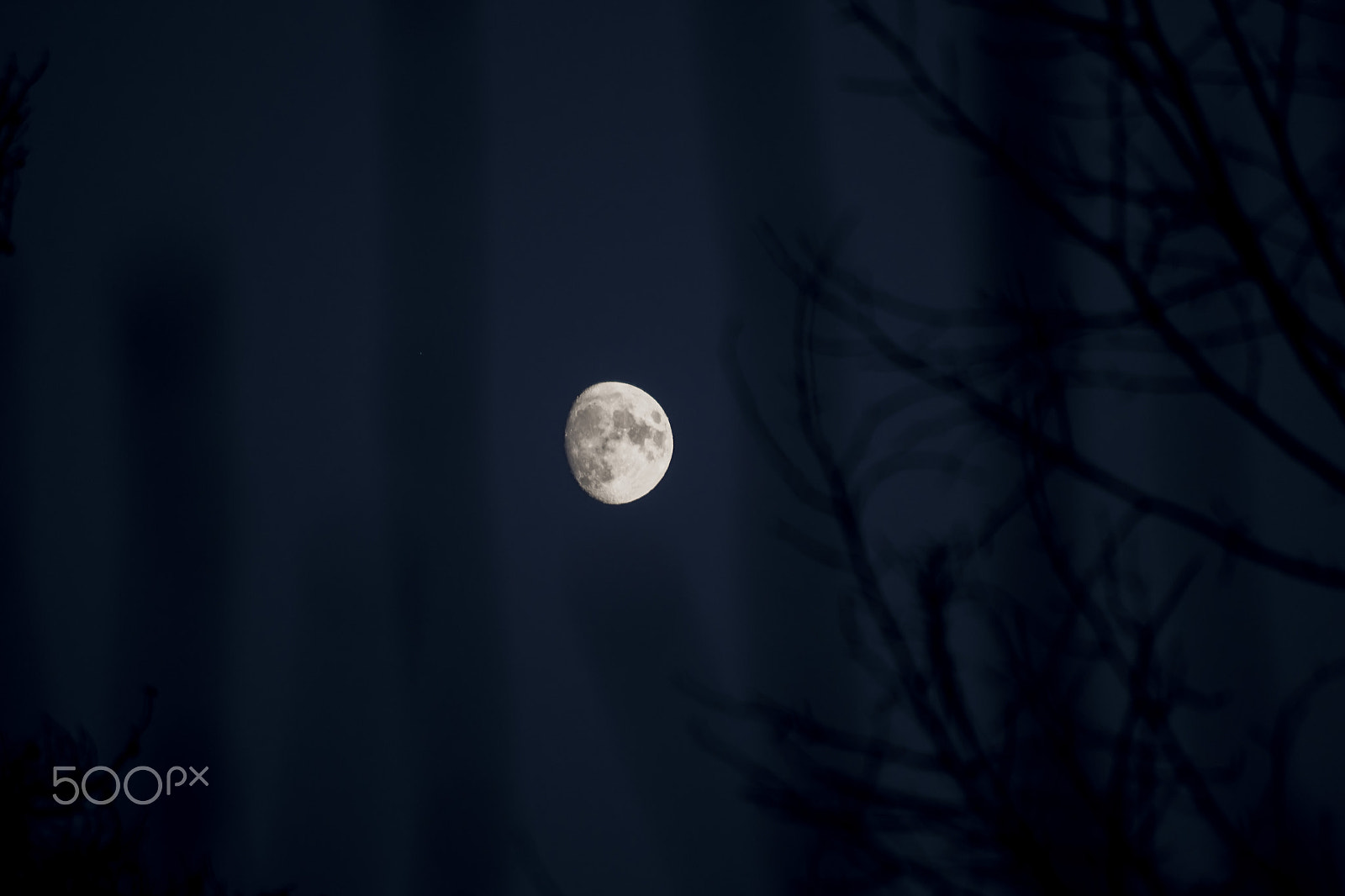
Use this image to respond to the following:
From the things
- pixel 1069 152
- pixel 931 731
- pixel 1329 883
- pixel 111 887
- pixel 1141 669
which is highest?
pixel 1069 152

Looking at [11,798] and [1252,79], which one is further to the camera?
[11,798]

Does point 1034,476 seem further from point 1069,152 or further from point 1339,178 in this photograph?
point 1339,178

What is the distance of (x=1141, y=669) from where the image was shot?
182 centimetres

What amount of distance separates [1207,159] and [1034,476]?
715mm

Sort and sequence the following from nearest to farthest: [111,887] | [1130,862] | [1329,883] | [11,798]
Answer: [1130,862] < [1329,883] < [11,798] < [111,887]

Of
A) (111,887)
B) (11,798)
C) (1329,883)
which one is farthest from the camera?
(111,887)

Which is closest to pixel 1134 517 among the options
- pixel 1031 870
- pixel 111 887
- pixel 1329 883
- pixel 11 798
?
pixel 1031 870

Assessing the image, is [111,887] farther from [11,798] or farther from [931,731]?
[931,731]

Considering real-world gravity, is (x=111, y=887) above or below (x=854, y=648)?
below

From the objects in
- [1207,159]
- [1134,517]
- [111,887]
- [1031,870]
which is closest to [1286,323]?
[1207,159]

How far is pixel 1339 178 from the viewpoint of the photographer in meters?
1.88

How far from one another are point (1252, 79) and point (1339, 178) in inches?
19.8

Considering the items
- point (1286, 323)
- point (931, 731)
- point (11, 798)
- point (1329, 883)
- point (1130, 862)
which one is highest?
point (1286, 323)

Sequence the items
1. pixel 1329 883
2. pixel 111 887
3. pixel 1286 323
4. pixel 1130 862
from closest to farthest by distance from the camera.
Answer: pixel 1286 323
pixel 1130 862
pixel 1329 883
pixel 111 887
